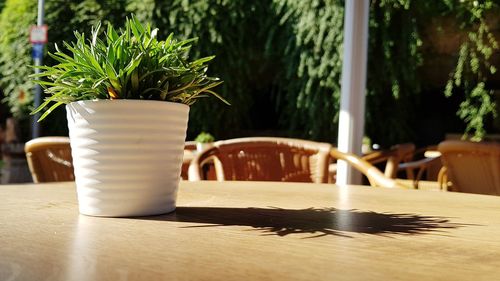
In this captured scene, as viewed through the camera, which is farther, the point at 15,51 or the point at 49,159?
the point at 15,51

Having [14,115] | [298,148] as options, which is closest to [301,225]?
[298,148]

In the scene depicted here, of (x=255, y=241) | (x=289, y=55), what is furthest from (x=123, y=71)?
(x=289, y=55)

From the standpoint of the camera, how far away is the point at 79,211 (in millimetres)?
565

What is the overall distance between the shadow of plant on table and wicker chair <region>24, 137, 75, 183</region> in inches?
31.6

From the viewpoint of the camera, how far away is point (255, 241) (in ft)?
1.41

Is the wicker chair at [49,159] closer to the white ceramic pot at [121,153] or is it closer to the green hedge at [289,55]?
the white ceramic pot at [121,153]

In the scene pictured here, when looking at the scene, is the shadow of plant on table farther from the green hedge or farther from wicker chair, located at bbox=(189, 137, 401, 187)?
the green hedge

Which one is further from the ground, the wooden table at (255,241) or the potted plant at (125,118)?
the potted plant at (125,118)

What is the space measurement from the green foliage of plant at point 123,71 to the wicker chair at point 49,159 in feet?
2.57

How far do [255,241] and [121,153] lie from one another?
0.58ft

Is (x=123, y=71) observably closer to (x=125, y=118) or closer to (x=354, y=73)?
(x=125, y=118)

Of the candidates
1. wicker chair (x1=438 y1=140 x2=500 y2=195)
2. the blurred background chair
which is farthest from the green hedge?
wicker chair (x1=438 y1=140 x2=500 y2=195)

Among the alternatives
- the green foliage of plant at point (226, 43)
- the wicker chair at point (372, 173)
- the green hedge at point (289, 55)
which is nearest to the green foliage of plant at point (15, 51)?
the green hedge at point (289, 55)

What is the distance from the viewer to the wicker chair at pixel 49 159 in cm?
130
